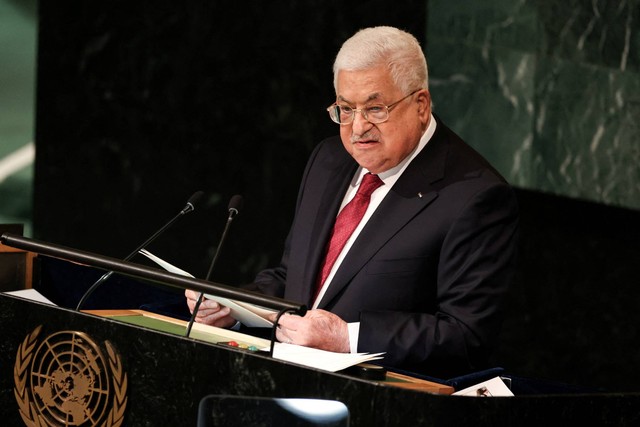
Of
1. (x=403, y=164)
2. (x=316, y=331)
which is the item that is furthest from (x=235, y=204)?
(x=403, y=164)

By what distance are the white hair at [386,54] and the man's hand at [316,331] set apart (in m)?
0.68

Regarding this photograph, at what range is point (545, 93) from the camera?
524 cm

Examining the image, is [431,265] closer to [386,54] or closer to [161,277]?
[386,54]

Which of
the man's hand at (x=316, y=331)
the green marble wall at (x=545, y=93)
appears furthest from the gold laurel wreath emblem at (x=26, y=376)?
the green marble wall at (x=545, y=93)

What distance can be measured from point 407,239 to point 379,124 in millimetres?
315

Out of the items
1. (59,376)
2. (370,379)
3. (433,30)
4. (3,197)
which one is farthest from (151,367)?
(433,30)

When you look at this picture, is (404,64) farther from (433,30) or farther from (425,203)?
(433,30)

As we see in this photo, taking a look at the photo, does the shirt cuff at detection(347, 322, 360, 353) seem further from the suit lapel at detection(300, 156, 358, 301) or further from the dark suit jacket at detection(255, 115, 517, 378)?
the suit lapel at detection(300, 156, 358, 301)

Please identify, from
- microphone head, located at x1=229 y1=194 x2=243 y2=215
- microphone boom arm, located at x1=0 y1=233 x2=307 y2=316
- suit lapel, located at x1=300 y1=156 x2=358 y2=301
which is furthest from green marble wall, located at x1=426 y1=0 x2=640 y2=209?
microphone boom arm, located at x1=0 y1=233 x2=307 y2=316

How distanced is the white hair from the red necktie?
308 mm

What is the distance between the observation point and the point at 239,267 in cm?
508

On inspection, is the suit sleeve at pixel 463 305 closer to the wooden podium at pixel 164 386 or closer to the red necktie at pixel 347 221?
the red necktie at pixel 347 221

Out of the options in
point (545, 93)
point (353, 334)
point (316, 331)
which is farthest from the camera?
point (545, 93)

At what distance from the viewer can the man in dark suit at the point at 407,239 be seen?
2799mm
